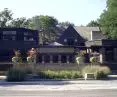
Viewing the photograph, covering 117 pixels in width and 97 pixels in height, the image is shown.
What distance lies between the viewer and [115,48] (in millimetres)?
68750

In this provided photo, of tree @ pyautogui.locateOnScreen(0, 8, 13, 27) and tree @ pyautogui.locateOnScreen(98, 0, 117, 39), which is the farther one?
tree @ pyautogui.locateOnScreen(0, 8, 13, 27)

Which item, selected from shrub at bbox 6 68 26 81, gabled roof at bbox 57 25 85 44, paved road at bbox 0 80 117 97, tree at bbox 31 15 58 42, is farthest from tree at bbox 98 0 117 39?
tree at bbox 31 15 58 42

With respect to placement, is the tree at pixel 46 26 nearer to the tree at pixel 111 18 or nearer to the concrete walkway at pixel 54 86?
the tree at pixel 111 18

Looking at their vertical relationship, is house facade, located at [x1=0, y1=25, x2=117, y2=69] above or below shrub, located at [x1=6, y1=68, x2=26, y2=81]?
above

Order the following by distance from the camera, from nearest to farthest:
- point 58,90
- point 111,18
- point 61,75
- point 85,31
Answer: point 58,90 < point 61,75 < point 111,18 < point 85,31

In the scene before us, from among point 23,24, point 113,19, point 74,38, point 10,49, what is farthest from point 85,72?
point 23,24

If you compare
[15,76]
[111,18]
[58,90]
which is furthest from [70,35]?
[58,90]

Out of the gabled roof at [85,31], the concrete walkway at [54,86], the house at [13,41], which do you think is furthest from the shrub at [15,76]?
the gabled roof at [85,31]

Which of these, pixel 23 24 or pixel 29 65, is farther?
pixel 23 24

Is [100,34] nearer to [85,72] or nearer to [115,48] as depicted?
[115,48]

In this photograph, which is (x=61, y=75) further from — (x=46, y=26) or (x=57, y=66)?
(x=46, y=26)

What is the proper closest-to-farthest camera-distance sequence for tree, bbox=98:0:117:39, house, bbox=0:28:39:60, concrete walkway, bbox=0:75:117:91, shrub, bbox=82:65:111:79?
concrete walkway, bbox=0:75:117:91, shrub, bbox=82:65:111:79, house, bbox=0:28:39:60, tree, bbox=98:0:117:39

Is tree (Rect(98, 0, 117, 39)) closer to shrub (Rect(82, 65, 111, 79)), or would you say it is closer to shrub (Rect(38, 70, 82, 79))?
shrub (Rect(82, 65, 111, 79))

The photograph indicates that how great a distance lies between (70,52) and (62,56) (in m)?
1.33
